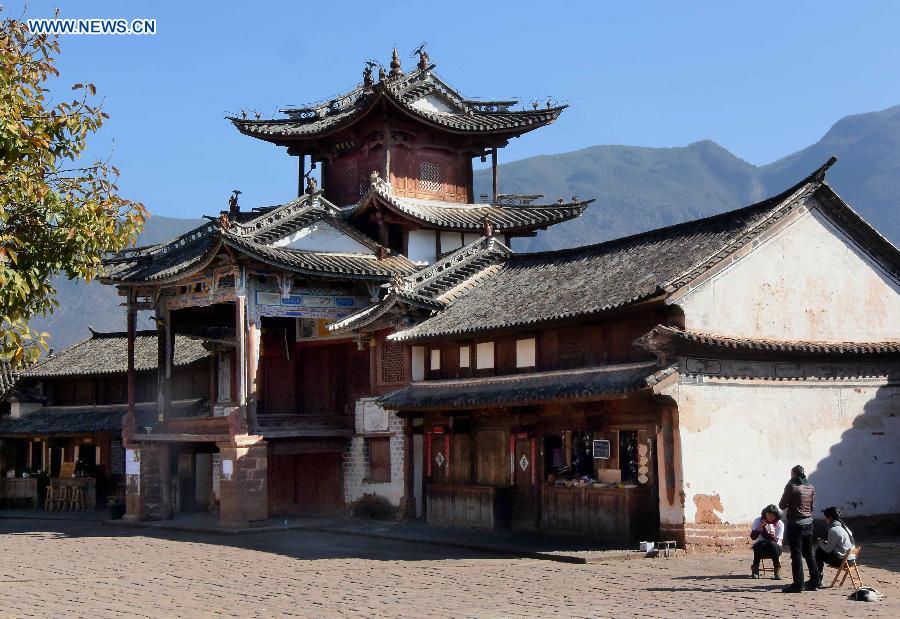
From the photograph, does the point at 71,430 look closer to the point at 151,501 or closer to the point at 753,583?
the point at 151,501

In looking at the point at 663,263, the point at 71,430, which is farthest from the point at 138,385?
the point at 663,263

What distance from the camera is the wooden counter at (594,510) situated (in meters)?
22.8

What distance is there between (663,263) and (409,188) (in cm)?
1375

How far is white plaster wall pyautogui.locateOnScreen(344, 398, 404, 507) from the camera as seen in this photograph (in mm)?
30047

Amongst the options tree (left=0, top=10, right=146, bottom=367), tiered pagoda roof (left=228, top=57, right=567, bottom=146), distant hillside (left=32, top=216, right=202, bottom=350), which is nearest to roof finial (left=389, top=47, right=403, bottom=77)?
tiered pagoda roof (left=228, top=57, right=567, bottom=146)

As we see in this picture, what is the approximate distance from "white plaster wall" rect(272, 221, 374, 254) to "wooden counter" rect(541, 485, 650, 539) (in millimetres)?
11158

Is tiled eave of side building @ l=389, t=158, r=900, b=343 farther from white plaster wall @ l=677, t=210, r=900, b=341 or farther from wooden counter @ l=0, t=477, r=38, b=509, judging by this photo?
wooden counter @ l=0, t=477, r=38, b=509

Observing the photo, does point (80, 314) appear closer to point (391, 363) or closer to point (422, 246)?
point (422, 246)

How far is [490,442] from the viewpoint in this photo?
27.4 m

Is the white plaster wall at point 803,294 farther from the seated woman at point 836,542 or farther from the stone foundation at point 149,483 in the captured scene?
the stone foundation at point 149,483

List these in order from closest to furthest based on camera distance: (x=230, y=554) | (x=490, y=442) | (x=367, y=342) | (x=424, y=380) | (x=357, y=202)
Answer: (x=230, y=554) < (x=490, y=442) < (x=424, y=380) < (x=367, y=342) < (x=357, y=202)

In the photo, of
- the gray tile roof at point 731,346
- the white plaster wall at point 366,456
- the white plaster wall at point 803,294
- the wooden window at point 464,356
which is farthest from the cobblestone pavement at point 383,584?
the wooden window at point 464,356

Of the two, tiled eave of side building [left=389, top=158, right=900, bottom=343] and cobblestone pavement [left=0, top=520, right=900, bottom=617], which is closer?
cobblestone pavement [left=0, top=520, right=900, bottom=617]

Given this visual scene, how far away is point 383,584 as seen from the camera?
61.2 feet
